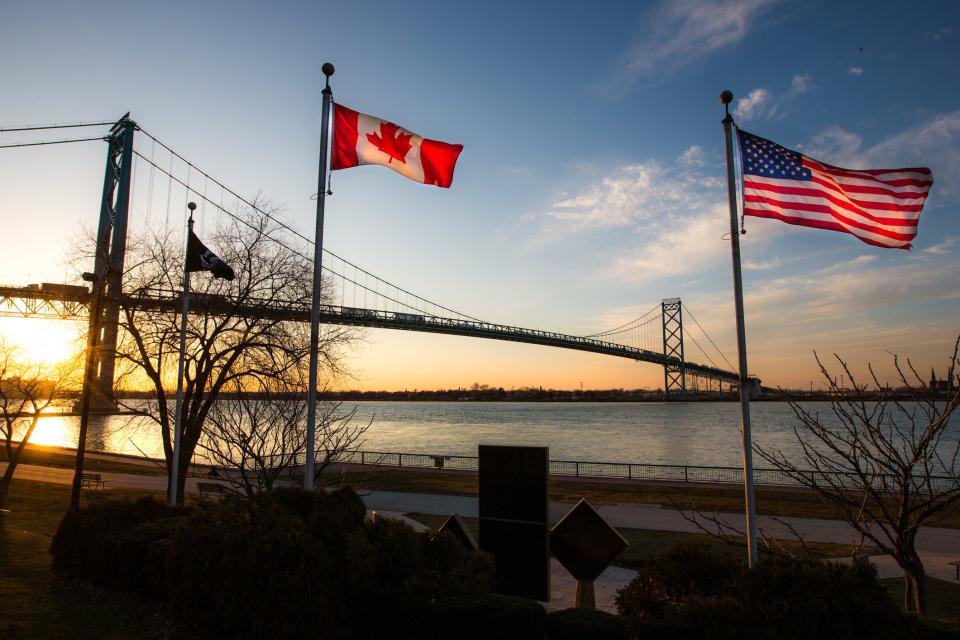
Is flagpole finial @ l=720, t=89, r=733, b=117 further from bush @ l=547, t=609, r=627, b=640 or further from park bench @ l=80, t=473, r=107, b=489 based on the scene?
park bench @ l=80, t=473, r=107, b=489

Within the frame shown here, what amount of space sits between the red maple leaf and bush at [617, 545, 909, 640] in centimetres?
654

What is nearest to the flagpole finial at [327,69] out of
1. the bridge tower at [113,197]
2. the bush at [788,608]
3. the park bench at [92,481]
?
the bush at [788,608]

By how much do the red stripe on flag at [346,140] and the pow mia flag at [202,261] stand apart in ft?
12.8

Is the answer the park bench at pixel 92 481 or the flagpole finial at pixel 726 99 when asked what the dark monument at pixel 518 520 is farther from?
the park bench at pixel 92 481

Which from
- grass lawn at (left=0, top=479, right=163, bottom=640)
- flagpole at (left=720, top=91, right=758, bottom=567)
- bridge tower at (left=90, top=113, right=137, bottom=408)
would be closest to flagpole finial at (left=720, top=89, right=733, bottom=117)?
flagpole at (left=720, top=91, right=758, bottom=567)

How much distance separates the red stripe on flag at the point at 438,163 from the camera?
8.96m

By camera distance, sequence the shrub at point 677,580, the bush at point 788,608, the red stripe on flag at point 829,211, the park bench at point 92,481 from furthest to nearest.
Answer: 1. the park bench at point 92,481
2. the red stripe on flag at point 829,211
3. the shrub at point 677,580
4. the bush at point 788,608

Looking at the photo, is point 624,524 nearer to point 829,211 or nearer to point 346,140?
point 829,211

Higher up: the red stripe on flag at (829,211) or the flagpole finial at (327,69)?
the flagpole finial at (327,69)

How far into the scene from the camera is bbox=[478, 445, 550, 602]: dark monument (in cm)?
762

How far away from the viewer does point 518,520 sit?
7.78 m

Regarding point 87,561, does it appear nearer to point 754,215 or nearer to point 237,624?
point 237,624

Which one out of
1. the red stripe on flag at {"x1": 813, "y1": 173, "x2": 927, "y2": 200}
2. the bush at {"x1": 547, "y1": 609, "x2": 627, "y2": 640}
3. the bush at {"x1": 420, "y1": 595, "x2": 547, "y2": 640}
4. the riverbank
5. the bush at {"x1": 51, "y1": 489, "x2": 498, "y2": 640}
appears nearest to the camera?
the bush at {"x1": 547, "y1": 609, "x2": 627, "y2": 640}

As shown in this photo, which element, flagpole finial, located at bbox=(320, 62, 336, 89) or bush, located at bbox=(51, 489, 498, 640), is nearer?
bush, located at bbox=(51, 489, 498, 640)
